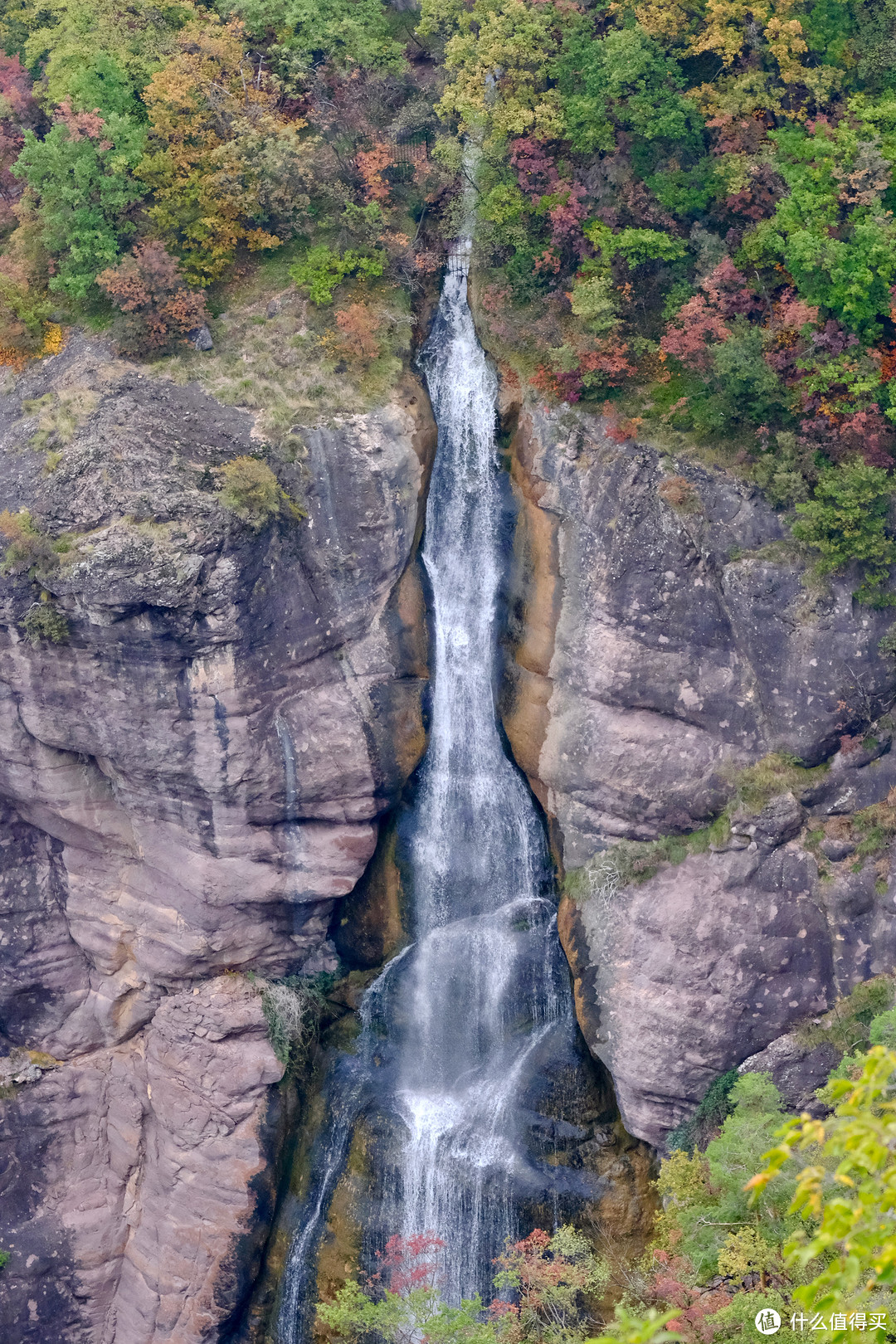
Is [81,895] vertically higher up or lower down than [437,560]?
lower down

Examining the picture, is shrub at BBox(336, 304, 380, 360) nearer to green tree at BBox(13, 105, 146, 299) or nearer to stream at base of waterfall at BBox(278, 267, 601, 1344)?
stream at base of waterfall at BBox(278, 267, 601, 1344)

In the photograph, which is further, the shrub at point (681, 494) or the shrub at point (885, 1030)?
the shrub at point (681, 494)

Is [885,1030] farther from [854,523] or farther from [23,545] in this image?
[23,545]

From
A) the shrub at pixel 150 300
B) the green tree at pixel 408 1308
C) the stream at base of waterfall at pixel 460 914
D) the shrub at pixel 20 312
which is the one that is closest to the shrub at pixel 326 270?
the stream at base of waterfall at pixel 460 914

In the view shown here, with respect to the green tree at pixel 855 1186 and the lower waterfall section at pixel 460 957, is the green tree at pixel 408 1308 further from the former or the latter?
the green tree at pixel 855 1186

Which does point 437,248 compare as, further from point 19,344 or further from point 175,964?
point 175,964

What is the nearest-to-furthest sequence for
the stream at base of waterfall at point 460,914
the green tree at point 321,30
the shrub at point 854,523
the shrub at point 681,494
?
the shrub at point 854,523, the shrub at point 681,494, the stream at base of waterfall at point 460,914, the green tree at point 321,30

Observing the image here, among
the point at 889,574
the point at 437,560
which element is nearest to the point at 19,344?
the point at 437,560
